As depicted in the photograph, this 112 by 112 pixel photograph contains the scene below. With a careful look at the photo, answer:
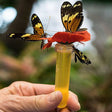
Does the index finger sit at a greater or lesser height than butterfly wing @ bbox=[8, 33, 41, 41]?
lesser

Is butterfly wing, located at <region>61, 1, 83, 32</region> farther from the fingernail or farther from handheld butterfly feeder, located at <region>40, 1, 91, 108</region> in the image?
the fingernail

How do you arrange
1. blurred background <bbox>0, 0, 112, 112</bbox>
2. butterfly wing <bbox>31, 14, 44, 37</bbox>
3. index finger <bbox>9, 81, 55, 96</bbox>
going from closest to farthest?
1. butterfly wing <bbox>31, 14, 44, 37</bbox>
2. index finger <bbox>9, 81, 55, 96</bbox>
3. blurred background <bbox>0, 0, 112, 112</bbox>

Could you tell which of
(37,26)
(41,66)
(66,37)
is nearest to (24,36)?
(37,26)

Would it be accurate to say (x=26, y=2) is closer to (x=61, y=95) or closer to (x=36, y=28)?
(x=36, y=28)

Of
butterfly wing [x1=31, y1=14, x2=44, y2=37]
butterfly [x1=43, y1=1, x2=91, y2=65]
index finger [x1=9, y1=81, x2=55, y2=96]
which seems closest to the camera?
butterfly [x1=43, y1=1, x2=91, y2=65]

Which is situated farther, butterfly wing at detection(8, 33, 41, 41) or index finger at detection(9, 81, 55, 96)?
index finger at detection(9, 81, 55, 96)

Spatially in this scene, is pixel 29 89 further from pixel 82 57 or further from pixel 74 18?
pixel 74 18

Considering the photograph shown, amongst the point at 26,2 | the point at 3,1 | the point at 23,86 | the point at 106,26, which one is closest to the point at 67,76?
the point at 23,86

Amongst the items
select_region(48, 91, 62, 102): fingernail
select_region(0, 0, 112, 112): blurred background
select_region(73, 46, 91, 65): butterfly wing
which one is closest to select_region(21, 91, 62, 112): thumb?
select_region(48, 91, 62, 102): fingernail

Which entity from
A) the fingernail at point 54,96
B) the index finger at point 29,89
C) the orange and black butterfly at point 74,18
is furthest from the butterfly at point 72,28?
the index finger at point 29,89
